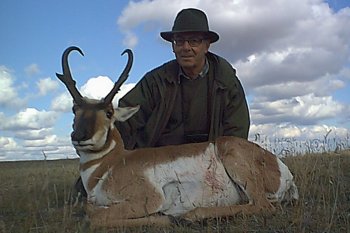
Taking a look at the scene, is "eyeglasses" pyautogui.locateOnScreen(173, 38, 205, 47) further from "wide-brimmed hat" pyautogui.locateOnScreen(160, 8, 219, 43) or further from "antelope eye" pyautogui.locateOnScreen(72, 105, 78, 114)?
"antelope eye" pyautogui.locateOnScreen(72, 105, 78, 114)

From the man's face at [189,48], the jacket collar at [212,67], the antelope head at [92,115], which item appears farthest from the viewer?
the jacket collar at [212,67]

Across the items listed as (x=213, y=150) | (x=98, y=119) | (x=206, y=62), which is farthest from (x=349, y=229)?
(x=206, y=62)

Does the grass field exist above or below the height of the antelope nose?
below

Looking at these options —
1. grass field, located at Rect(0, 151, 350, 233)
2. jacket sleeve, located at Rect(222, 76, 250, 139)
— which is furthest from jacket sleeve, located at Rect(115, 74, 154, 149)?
grass field, located at Rect(0, 151, 350, 233)

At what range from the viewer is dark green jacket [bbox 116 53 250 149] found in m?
7.47

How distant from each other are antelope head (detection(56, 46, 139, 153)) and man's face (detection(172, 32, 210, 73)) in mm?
1184

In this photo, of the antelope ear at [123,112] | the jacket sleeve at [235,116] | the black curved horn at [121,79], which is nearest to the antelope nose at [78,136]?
the black curved horn at [121,79]

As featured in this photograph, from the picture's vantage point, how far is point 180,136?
757cm

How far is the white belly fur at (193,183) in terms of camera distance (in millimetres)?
5562

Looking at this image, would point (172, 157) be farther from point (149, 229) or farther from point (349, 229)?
point (349, 229)

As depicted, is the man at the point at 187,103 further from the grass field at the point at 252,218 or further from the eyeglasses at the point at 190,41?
the grass field at the point at 252,218

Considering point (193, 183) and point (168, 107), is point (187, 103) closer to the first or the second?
point (168, 107)

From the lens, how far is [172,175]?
5.62 m

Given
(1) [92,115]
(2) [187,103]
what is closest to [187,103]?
(2) [187,103]
